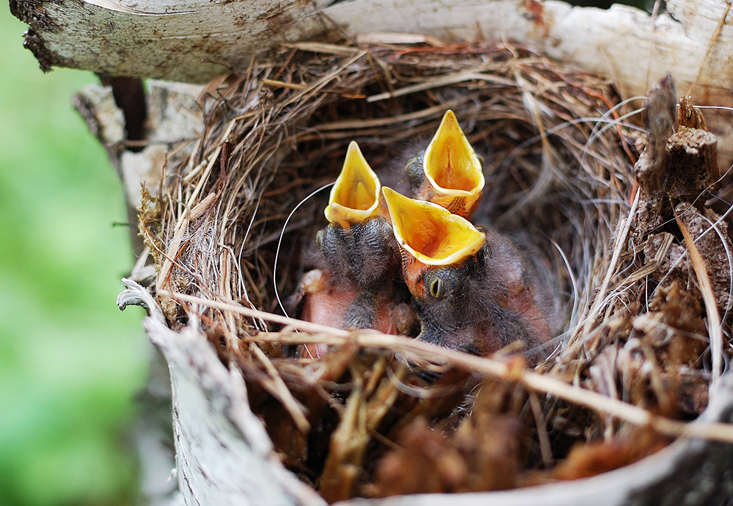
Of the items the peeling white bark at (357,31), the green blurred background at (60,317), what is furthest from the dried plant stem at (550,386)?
the green blurred background at (60,317)

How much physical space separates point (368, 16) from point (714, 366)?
4.00 feet

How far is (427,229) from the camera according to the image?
132 cm

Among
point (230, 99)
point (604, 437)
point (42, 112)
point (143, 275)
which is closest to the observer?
point (604, 437)

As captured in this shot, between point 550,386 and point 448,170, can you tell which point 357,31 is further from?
point 550,386

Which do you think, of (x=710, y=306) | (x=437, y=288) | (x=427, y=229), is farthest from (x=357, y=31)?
(x=710, y=306)

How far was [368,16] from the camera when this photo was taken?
5.10ft

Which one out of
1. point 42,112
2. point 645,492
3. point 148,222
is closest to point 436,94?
point 148,222

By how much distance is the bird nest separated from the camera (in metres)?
0.79

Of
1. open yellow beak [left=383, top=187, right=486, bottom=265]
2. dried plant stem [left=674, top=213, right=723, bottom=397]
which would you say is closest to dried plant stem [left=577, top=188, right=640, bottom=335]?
dried plant stem [left=674, top=213, right=723, bottom=397]

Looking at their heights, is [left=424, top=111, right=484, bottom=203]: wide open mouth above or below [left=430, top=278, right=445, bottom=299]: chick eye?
above

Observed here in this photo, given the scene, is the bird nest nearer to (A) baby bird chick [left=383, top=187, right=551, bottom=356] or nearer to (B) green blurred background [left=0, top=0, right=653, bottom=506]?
(A) baby bird chick [left=383, top=187, right=551, bottom=356]

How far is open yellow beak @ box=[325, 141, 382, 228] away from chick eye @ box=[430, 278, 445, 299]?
0.76 ft

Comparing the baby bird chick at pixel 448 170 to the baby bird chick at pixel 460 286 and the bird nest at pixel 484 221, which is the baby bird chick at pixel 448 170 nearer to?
the baby bird chick at pixel 460 286

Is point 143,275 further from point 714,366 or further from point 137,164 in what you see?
point 714,366
